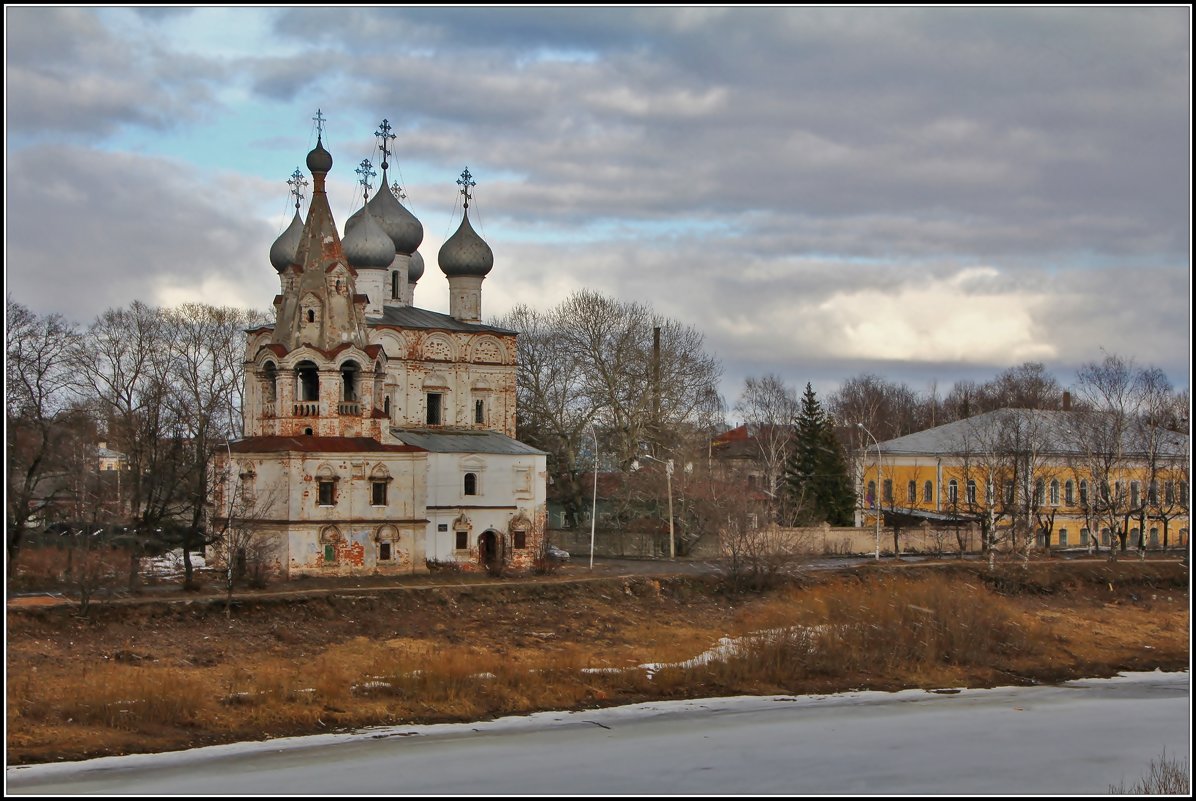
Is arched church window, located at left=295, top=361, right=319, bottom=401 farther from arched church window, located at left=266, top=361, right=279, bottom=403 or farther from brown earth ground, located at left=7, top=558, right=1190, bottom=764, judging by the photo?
brown earth ground, located at left=7, top=558, right=1190, bottom=764

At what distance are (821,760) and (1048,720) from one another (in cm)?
560

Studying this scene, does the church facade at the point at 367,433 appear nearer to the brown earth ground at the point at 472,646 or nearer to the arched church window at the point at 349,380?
the arched church window at the point at 349,380

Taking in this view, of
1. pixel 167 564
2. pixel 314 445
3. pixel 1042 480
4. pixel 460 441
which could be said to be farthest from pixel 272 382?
pixel 1042 480

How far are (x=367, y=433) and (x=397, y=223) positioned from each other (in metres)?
9.51

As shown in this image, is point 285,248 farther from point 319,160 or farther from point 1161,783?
point 1161,783

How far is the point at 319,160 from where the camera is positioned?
39.6 metres

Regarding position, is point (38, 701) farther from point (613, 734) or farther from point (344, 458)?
point (344, 458)

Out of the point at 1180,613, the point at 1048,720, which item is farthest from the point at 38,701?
the point at 1180,613

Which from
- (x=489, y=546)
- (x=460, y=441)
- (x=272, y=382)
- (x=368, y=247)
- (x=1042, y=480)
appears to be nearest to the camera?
(x=272, y=382)

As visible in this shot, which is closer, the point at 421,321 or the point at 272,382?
the point at 272,382

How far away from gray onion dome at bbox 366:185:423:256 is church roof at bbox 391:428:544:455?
632 cm

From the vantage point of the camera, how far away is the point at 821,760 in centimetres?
2195

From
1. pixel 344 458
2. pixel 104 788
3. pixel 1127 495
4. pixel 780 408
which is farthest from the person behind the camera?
pixel 780 408

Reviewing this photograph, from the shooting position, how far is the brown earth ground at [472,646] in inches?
973
